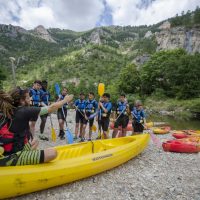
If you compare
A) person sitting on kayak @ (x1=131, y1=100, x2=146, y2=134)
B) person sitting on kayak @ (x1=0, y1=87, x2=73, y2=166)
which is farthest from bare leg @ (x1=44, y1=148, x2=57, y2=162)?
person sitting on kayak @ (x1=131, y1=100, x2=146, y2=134)

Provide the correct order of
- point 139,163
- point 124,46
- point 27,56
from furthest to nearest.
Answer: point 124,46
point 27,56
point 139,163

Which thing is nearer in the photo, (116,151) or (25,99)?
(25,99)

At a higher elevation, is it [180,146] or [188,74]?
[188,74]

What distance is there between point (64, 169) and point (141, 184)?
161 centimetres

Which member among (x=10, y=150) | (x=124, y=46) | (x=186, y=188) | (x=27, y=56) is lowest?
(x=186, y=188)

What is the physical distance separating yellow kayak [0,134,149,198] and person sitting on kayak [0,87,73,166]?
0.14 m

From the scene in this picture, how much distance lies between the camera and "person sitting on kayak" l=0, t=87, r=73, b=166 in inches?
143

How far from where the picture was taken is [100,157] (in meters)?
5.16

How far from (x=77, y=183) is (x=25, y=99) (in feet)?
6.52

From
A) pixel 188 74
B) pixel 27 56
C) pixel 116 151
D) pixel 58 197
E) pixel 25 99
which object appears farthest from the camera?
pixel 27 56

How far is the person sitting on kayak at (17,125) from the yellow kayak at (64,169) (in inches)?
5.7

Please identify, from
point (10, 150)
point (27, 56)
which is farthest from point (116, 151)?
point (27, 56)

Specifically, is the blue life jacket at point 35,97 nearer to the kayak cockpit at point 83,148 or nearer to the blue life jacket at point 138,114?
the kayak cockpit at point 83,148

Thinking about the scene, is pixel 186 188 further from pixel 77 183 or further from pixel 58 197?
pixel 58 197
